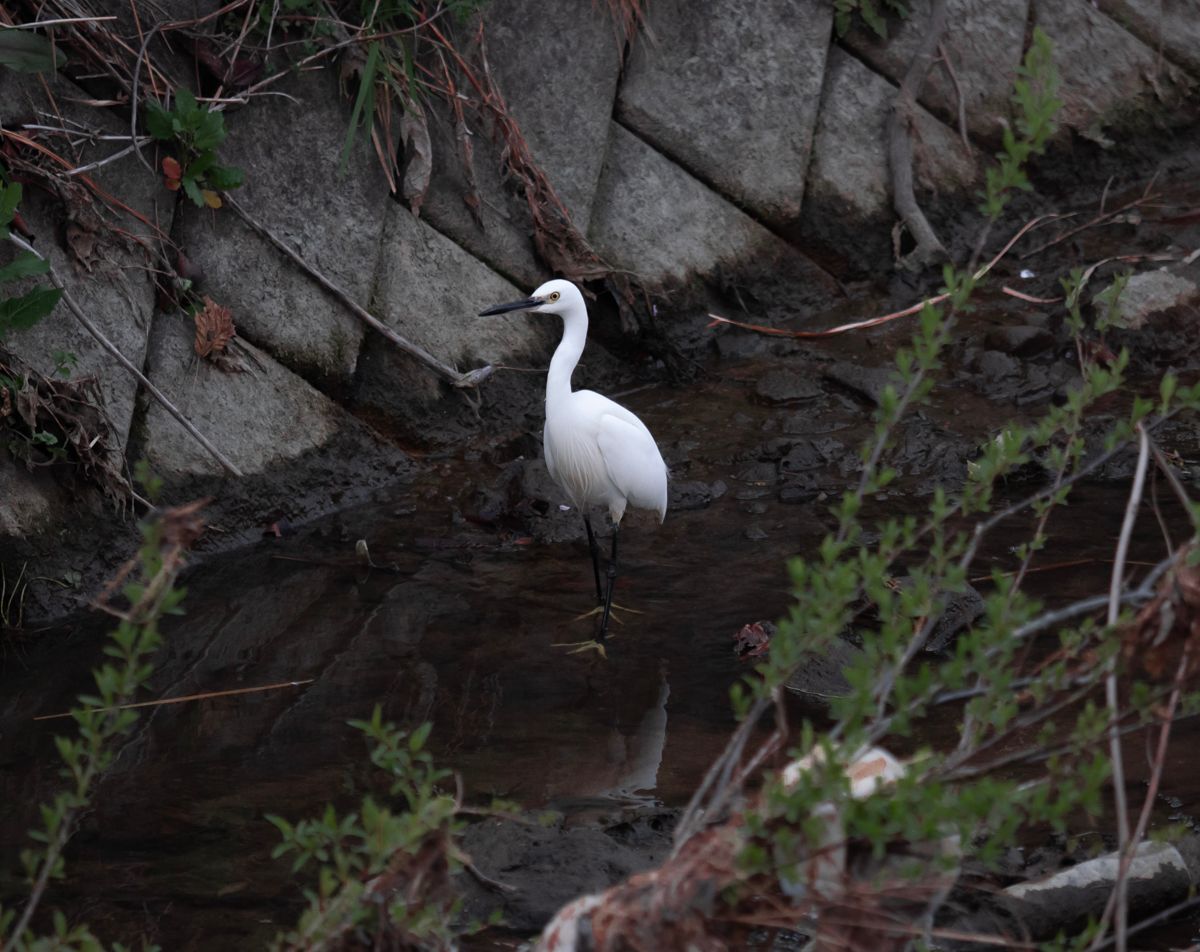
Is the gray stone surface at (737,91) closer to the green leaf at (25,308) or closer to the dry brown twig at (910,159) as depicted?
the dry brown twig at (910,159)

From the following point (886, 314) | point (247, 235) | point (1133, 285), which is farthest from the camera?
point (886, 314)

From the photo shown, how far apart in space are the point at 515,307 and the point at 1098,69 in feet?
14.9

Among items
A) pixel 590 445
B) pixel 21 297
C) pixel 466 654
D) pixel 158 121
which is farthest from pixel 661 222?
pixel 21 297

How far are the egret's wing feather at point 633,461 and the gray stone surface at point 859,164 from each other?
8.39ft

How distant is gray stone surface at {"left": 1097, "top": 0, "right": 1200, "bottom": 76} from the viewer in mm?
8312

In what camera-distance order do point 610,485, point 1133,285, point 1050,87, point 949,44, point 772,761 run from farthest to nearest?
point 949,44
point 1133,285
point 610,485
point 772,761
point 1050,87

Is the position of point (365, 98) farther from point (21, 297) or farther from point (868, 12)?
point (868, 12)

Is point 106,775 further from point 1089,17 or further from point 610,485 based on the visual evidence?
point 1089,17

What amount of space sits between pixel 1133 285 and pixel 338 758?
4.70 m

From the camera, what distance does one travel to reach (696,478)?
614cm

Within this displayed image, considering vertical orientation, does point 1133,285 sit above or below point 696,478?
above

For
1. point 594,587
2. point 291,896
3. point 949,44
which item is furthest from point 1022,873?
point 949,44

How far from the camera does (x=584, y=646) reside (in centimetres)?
486

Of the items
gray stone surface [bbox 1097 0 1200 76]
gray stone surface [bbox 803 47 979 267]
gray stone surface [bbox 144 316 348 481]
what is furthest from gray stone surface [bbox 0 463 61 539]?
gray stone surface [bbox 1097 0 1200 76]
